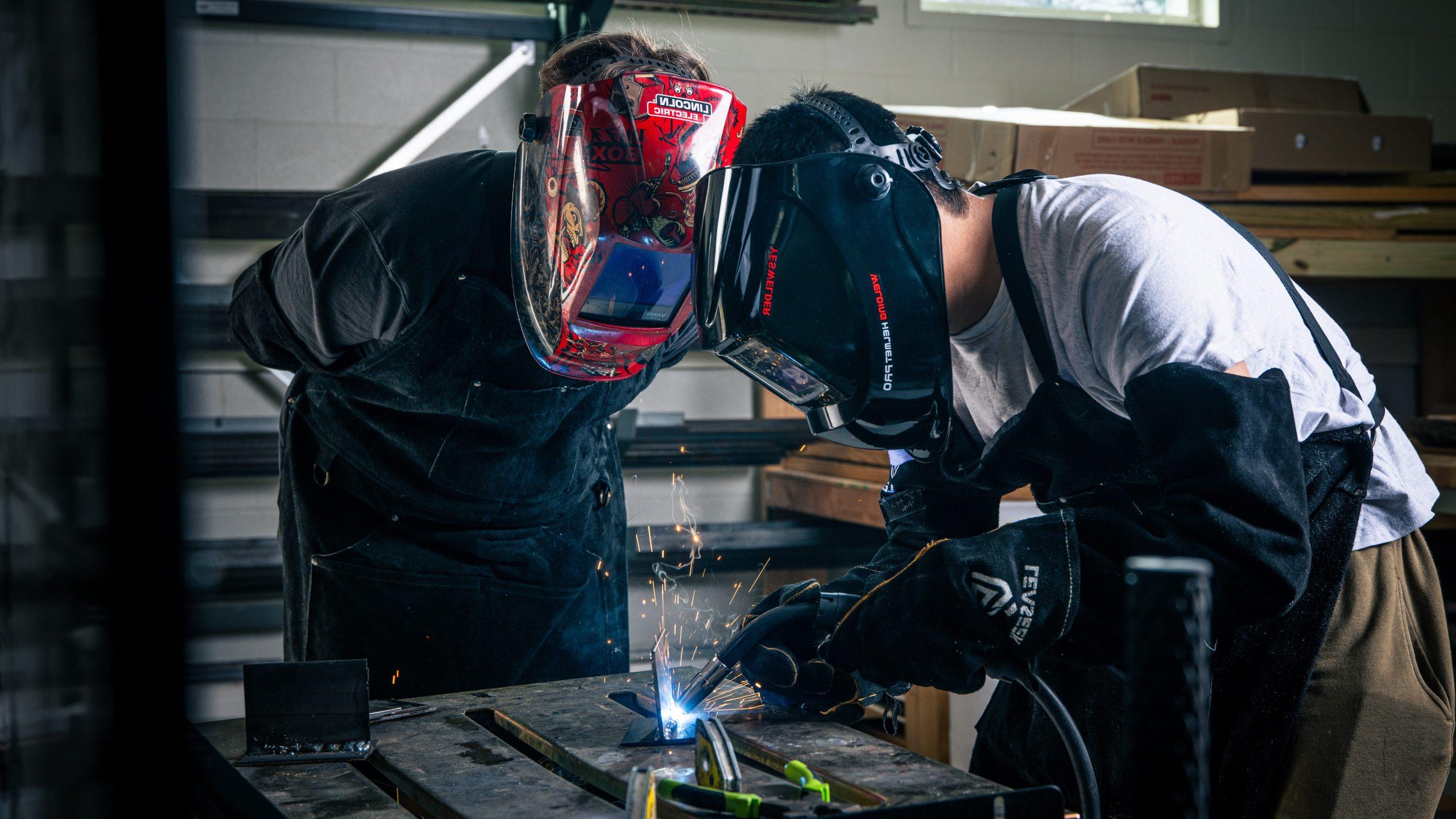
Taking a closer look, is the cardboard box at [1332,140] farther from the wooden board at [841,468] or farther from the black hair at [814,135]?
the black hair at [814,135]

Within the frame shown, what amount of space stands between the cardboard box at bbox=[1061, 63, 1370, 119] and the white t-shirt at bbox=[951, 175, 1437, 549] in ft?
7.99

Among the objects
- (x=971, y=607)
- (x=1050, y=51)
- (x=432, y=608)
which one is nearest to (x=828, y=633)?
(x=971, y=607)

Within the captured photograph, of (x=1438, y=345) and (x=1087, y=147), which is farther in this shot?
(x=1438, y=345)

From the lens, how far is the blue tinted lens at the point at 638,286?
4.50 feet

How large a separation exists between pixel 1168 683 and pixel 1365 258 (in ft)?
11.6

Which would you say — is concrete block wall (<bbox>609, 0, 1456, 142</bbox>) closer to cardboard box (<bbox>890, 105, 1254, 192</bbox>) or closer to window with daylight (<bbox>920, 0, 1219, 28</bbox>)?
window with daylight (<bbox>920, 0, 1219, 28</bbox>)

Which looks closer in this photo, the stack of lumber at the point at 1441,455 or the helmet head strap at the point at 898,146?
the helmet head strap at the point at 898,146

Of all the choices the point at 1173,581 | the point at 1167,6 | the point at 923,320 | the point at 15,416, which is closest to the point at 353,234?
the point at 923,320

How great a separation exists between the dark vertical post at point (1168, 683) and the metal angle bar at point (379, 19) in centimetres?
338

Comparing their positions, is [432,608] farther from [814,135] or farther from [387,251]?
[814,135]

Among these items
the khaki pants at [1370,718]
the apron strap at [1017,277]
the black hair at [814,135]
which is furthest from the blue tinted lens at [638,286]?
the khaki pants at [1370,718]

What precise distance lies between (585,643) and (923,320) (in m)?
1.08


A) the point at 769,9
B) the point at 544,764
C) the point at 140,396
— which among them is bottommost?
the point at 544,764

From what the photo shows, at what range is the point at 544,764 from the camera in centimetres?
148
